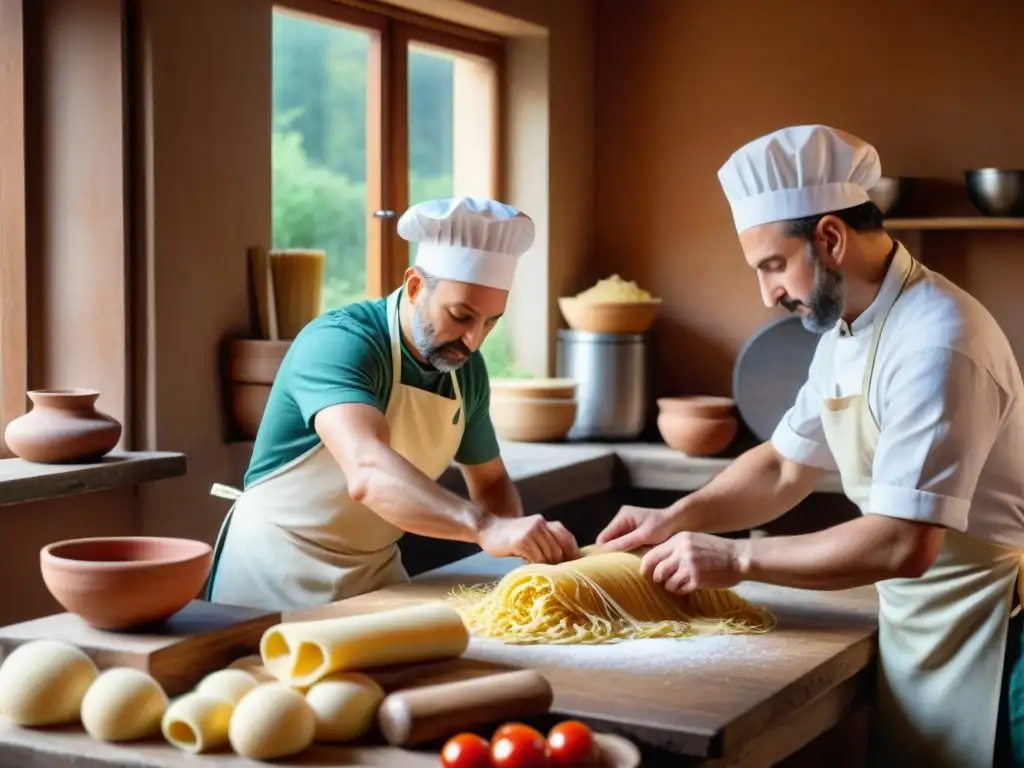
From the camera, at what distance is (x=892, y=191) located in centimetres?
475

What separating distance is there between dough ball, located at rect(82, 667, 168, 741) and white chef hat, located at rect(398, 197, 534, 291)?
4.16 feet

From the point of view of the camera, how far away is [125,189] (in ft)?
11.2

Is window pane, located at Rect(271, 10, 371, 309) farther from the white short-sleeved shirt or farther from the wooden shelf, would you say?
the white short-sleeved shirt

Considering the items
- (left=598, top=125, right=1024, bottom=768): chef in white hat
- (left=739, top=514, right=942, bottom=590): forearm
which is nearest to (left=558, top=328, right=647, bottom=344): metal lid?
(left=598, top=125, right=1024, bottom=768): chef in white hat

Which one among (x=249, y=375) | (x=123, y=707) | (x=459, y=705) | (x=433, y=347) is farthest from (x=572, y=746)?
(x=249, y=375)

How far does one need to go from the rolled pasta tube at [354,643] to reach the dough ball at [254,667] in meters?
0.02

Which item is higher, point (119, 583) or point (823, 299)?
point (823, 299)

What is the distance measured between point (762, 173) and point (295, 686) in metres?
1.20

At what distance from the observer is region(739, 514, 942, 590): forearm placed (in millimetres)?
A: 2217

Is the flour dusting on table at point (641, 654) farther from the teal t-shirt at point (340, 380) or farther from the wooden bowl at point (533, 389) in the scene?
the wooden bowl at point (533, 389)

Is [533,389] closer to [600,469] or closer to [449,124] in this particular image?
[600,469]

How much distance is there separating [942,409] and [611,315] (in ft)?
9.26

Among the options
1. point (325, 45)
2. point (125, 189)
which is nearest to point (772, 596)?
point (125, 189)

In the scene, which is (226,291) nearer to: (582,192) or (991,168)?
(582,192)
